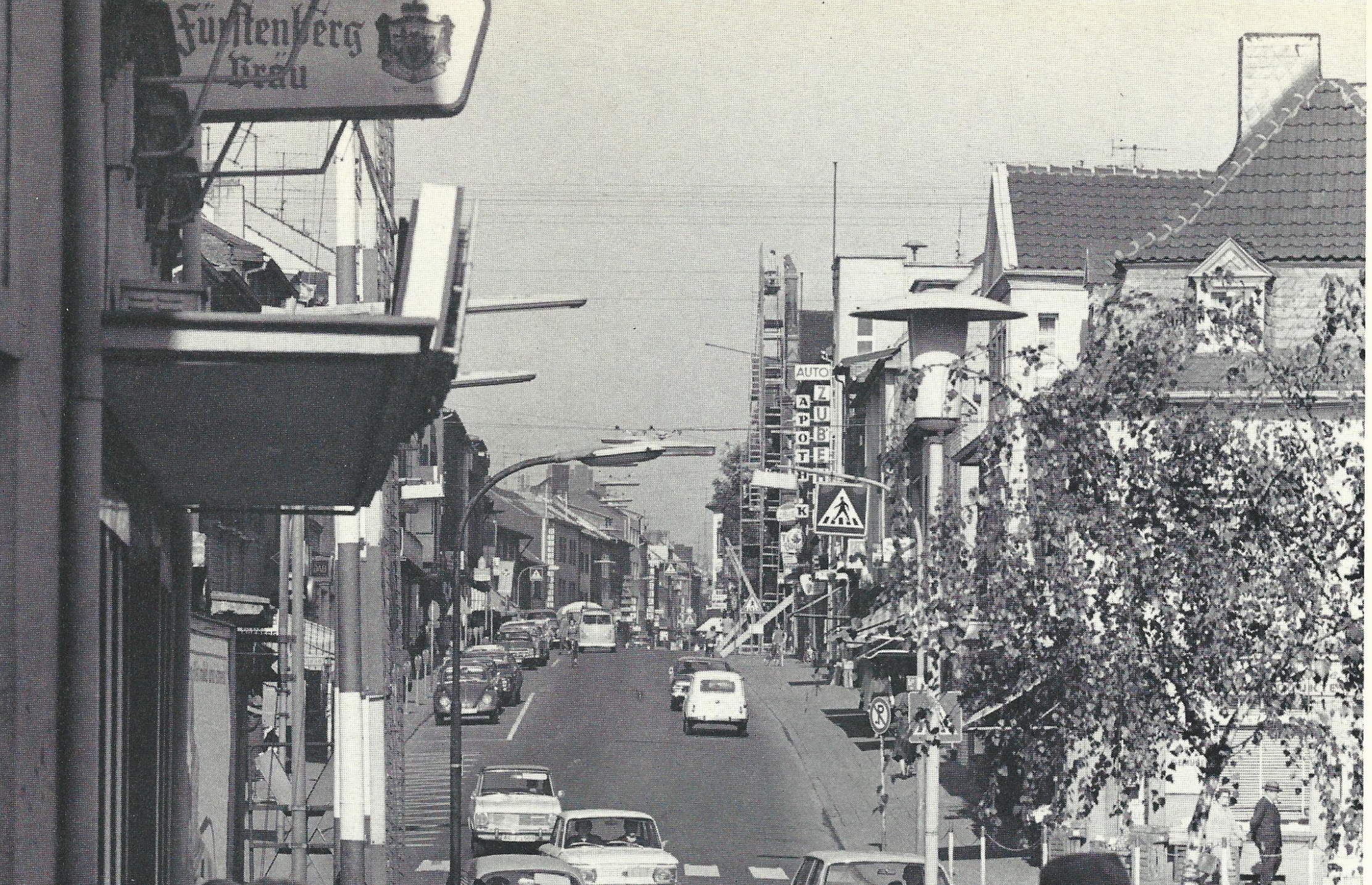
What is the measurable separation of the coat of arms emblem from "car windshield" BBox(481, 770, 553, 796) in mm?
22475

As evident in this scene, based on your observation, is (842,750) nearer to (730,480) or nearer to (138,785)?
(138,785)

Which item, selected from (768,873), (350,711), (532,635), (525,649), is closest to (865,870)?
(350,711)

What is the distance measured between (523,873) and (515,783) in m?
11.2

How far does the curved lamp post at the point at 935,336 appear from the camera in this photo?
656 inches

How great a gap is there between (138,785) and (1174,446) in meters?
8.43

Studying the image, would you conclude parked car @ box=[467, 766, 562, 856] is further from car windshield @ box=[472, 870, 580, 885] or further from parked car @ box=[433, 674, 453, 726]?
parked car @ box=[433, 674, 453, 726]

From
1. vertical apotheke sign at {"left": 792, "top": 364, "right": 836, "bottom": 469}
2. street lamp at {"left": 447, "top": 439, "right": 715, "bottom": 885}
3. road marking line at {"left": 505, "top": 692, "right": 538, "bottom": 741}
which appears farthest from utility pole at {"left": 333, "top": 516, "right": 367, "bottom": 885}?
vertical apotheke sign at {"left": 792, "top": 364, "right": 836, "bottom": 469}

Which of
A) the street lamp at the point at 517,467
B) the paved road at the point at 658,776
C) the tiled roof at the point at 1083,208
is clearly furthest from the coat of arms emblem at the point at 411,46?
the tiled roof at the point at 1083,208

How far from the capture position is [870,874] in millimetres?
19500

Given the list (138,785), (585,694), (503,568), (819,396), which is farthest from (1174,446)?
(503,568)

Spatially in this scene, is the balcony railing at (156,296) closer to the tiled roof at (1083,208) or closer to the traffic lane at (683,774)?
the traffic lane at (683,774)

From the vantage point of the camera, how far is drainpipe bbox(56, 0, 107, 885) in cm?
766

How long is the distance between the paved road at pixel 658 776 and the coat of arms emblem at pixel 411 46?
20.6 meters

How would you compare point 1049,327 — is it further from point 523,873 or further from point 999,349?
point 523,873
